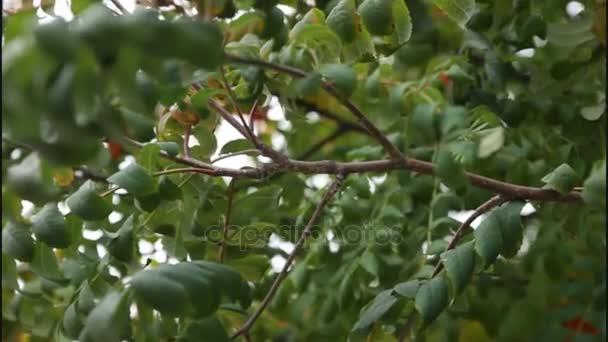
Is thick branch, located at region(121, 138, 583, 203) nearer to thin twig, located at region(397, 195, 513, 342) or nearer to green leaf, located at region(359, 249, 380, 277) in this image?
thin twig, located at region(397, 195, 513, 342)

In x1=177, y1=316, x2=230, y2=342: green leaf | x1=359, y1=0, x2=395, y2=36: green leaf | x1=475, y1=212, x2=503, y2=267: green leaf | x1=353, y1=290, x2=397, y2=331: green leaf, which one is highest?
x1=359, y1=0, x2=395, y2=36: green leaf

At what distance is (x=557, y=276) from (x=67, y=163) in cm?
93

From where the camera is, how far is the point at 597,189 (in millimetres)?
732

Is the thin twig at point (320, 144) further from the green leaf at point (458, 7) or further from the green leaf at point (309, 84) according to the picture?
the green leaf at point (309, 84)

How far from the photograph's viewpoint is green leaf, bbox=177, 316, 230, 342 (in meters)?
0.86

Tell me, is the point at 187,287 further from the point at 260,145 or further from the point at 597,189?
the point at 597,189

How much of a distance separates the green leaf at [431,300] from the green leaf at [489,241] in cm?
4

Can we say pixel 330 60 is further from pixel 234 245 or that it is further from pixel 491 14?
pixel 491 14

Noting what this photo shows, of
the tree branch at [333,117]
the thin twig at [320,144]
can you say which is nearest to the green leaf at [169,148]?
the tree branch at [333,117]

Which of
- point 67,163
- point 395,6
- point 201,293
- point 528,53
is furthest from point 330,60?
point 528,53

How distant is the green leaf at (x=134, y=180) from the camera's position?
2.71ft

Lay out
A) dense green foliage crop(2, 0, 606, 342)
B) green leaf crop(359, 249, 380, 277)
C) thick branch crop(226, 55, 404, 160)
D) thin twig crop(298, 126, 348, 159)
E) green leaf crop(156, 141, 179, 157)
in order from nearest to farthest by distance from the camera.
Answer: dense green foliage crop(2, 0, 606, 342), thick branch crop(226, 55, 404, 160), green leaf crop(156, 141, 179, 157), green leaf crop(359, 249, 380, 277), thin twig crop(298, 126, 348, 159)

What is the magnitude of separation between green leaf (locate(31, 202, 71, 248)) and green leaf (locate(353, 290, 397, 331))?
27cm

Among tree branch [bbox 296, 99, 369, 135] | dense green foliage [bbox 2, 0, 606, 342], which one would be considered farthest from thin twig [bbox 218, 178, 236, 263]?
tree branch [bbox 296, 99, 369, 135]
